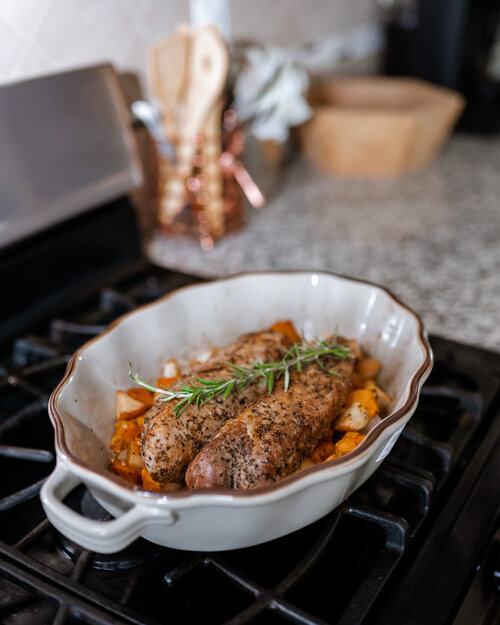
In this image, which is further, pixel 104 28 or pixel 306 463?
pixel 104 28

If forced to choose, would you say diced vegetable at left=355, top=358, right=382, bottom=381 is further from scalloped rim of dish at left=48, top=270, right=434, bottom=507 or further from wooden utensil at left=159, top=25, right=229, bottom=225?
wooden utensil at left=159, top=25, right=229, bottom=225

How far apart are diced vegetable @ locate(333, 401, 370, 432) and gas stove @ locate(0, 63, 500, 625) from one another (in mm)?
50

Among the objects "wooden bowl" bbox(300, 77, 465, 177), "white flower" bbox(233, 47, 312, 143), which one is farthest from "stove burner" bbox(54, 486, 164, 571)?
"wooden bowl" bbox(300, 77, 465, 177)

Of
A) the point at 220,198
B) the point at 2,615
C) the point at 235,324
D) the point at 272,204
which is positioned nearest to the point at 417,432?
the point at 235,324

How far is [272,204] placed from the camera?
1.29 m

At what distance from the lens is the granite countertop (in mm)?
926

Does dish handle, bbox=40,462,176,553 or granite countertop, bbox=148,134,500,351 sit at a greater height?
dish handle, bbox=40,462,176,553

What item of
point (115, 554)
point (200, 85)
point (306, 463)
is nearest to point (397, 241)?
point (200, 85)

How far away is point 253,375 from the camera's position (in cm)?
58

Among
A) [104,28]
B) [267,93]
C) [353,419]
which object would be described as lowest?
[353,419]

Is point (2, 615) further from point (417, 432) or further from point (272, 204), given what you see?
point (272, 204)

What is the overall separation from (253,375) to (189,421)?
89mm

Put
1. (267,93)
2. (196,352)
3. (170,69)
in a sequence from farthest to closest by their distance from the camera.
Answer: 1. (267,93)
2. (170,69)
3. (196,352)

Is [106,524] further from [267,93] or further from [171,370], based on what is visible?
[267,93]
